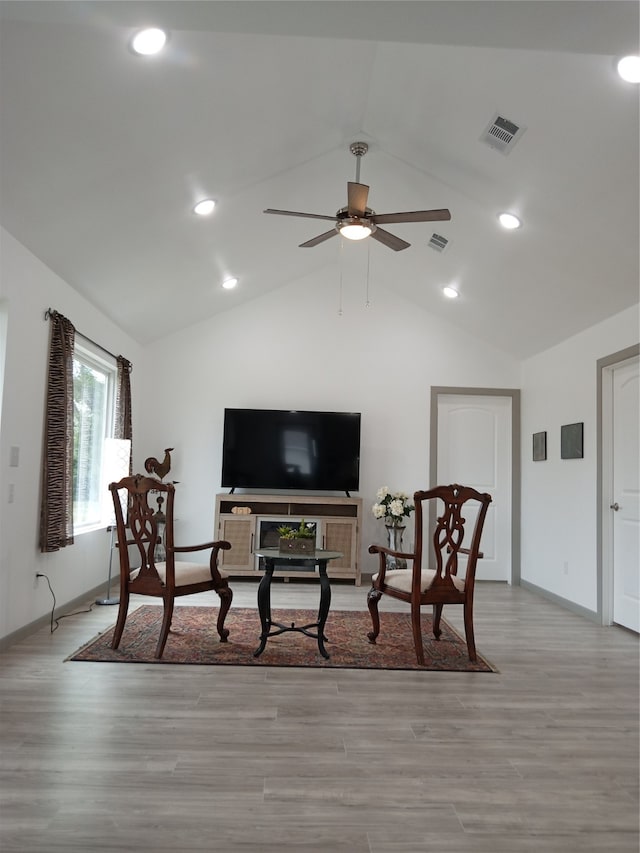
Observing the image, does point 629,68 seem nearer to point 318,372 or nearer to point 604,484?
point 604,484

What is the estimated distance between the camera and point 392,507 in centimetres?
664

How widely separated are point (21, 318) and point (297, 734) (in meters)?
3.07

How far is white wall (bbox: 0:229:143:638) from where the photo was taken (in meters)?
3.84

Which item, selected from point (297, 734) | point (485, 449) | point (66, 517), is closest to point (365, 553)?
point (485, 449)

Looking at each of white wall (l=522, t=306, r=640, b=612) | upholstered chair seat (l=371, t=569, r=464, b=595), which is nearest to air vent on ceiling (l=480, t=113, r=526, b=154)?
white wall (l=522, t=306, r=640, b=612)

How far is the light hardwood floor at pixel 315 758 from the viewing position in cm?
198

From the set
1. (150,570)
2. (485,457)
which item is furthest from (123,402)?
(485,457)

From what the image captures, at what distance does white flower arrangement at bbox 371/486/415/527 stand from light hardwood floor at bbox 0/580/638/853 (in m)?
2.77

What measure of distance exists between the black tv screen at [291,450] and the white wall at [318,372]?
27 centimetres

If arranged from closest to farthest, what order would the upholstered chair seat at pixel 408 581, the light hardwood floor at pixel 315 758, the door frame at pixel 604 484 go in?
the light hardwood floor at pixel 315 758, the upholstered chair seat at pixel 408 581, the door frame at pixel 604 484

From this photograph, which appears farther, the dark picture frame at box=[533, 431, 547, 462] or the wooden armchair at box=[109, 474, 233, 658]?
the dark picture frame at box=[533, 431, 547, 462]

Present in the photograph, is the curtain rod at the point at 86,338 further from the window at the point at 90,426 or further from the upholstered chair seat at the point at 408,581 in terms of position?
the upholstered chair seat at the point at 408,581

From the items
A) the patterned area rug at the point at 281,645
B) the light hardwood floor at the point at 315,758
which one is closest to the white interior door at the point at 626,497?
the light hardwood floor at the point at 315,758

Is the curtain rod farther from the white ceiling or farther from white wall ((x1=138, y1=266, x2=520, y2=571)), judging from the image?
white wall ((x1=138, y1=266, x2=520, y2=571))
